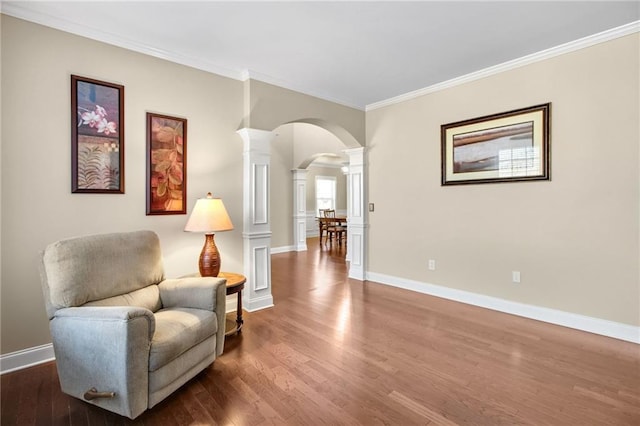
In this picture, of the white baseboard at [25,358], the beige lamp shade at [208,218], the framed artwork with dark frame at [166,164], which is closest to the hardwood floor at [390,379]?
the white baseboard at [25,358]

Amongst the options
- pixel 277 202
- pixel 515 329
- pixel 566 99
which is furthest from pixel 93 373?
pixel 277 202

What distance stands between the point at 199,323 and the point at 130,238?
861 millimetres

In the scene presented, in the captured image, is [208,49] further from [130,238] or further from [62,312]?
[62,312]

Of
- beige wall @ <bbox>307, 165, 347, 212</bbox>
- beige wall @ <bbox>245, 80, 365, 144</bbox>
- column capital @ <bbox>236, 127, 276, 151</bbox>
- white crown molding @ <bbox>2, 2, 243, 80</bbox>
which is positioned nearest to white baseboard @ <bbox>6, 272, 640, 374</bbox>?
column capital @ <bbox>236, 127, 276, 151</bbox>

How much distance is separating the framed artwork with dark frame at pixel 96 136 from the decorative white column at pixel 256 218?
1207 millimetres

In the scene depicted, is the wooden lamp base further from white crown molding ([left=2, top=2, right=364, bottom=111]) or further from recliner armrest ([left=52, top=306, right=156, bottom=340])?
white crown molding ([left=2, top=2, right=364, bottom=111])

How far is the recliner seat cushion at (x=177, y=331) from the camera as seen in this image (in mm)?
1803

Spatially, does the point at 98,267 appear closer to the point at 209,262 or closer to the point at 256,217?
the point at 209,262

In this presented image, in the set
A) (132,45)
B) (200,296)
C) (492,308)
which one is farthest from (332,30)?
(492,308)

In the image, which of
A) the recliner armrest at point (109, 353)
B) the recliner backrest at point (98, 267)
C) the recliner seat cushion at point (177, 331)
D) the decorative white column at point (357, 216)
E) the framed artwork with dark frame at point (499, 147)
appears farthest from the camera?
the decorative white column at point (357, 216)

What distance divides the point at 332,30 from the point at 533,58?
2118mm

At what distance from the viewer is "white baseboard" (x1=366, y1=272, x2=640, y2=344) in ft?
9.27

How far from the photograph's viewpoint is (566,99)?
10.1 feet

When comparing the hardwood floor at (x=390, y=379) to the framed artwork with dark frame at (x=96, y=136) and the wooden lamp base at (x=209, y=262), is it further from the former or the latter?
the framed artwork with dark frame at (x=96, y=136)
